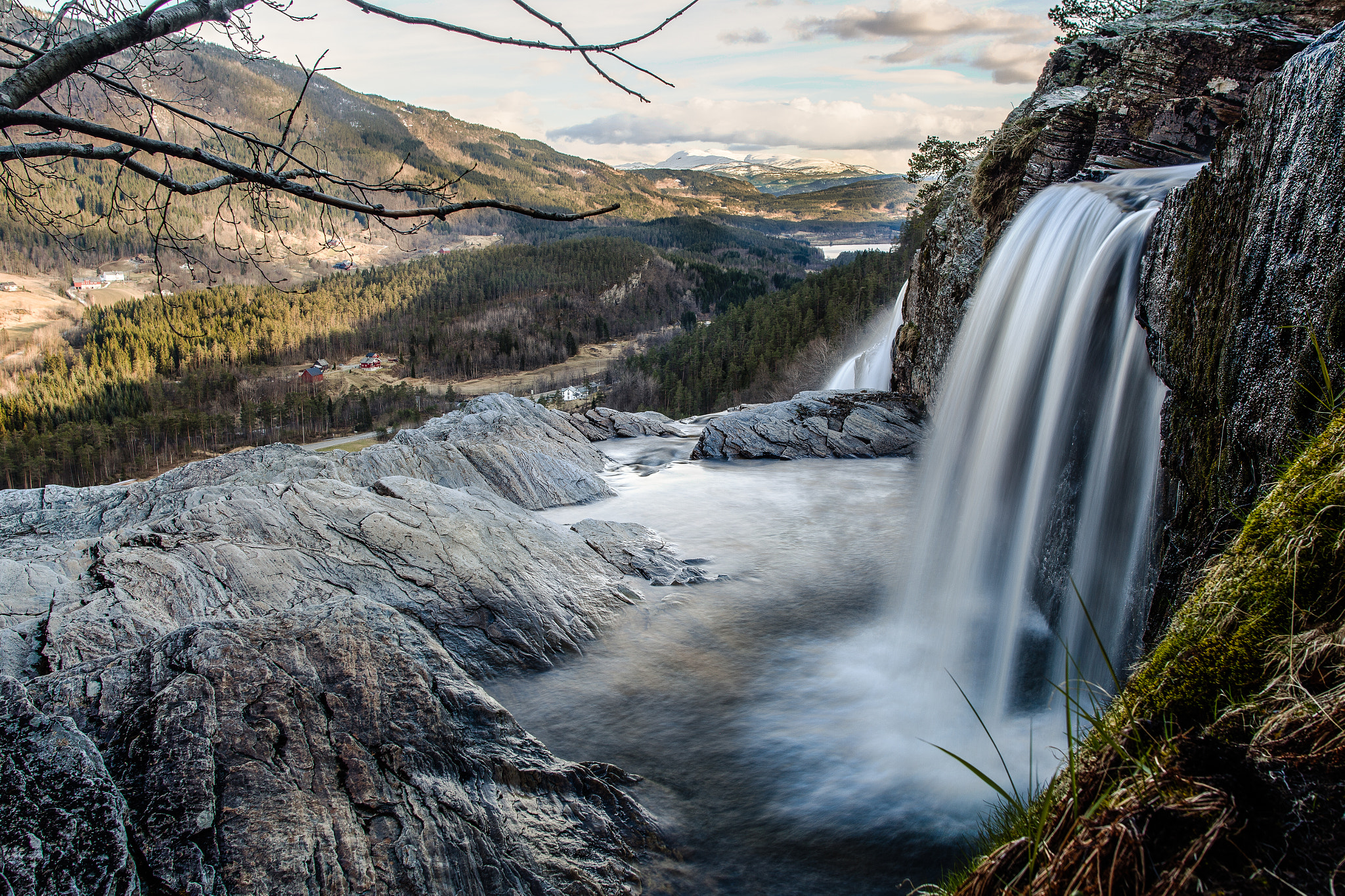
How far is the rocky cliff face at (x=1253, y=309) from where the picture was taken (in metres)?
4.87

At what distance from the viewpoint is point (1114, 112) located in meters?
17.8

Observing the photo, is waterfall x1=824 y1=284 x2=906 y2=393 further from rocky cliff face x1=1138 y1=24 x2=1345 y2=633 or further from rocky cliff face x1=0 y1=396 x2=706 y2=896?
rocky cliff face x1=0 y1=396 x2=706 y2=896

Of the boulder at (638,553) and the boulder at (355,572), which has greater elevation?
the boulder at (355,572)

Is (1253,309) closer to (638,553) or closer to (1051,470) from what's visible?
(1051,470)

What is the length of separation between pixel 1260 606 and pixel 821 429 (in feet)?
72.3

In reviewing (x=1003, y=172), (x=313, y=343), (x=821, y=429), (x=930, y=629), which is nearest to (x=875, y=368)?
(x=821, y=429)

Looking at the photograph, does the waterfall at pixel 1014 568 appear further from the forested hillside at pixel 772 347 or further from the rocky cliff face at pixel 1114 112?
the forested hillside at pixel 772 347

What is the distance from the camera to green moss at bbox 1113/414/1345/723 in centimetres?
276

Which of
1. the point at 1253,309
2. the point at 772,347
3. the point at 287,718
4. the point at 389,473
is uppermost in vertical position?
the point at 1253,309

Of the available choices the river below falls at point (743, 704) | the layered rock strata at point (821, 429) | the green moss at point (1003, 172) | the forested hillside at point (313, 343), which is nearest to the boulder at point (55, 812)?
the river below falls at point (743, 704)

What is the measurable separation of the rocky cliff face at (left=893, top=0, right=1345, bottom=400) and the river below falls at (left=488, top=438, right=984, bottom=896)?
1043 centimetres

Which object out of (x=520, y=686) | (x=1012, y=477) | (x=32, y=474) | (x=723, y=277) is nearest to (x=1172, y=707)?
(x=520, y=686)

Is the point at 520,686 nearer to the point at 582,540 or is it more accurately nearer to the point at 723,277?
the point at 582,540

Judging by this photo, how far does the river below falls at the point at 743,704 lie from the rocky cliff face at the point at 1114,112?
Answer: 34.2 feet
